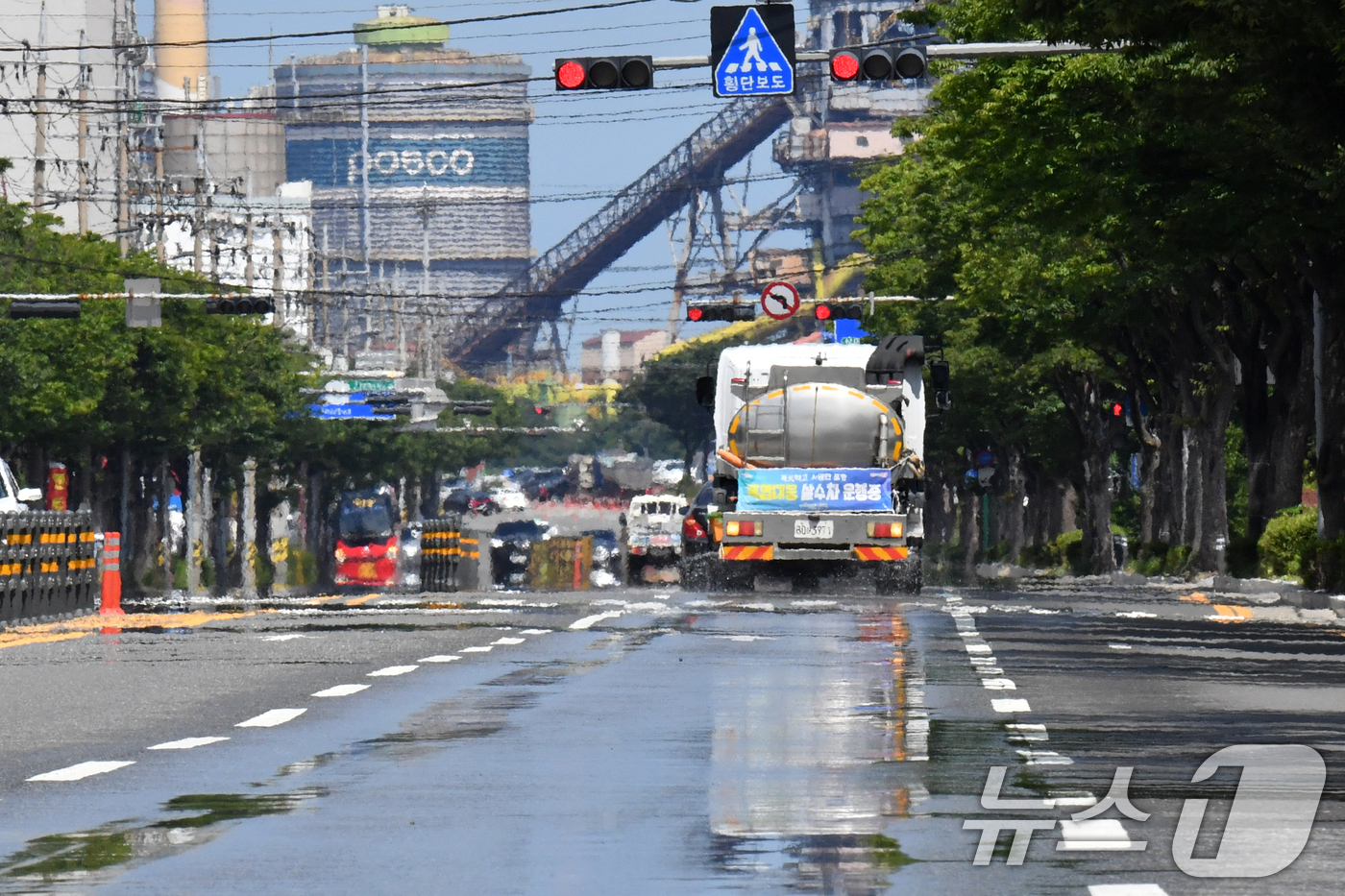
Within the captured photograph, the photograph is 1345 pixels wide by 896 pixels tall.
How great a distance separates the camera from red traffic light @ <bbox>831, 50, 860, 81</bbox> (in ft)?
100

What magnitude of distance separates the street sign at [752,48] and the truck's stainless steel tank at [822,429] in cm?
1232

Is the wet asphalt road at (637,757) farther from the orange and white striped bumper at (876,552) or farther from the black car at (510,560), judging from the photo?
the black car at (510,560)

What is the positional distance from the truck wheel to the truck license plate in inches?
62.8

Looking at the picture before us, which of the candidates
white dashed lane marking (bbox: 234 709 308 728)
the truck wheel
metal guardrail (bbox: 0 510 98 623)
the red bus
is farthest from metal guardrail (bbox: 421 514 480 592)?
white dashed lane marking (bbox: 234 709 308 728)

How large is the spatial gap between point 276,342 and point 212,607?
60.8 m

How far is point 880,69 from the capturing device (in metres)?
30.4

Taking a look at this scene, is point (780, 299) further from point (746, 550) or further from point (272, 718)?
point (272, 718)

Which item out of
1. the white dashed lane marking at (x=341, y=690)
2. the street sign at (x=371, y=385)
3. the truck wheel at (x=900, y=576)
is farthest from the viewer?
the street sign at (x=371, y=385)

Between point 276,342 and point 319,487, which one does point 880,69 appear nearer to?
point 276,342

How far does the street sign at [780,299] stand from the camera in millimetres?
61469

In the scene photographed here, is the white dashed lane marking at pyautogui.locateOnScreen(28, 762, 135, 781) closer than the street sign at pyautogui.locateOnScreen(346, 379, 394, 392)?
Yes

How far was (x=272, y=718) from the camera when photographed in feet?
54.4

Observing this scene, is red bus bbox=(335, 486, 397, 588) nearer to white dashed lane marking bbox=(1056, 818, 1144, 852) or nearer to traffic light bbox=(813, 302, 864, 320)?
traffic light bbox=(813, 302, 864, 320)

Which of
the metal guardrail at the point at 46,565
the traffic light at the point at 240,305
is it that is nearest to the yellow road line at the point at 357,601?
the metal guardrail at the point at 46,565
